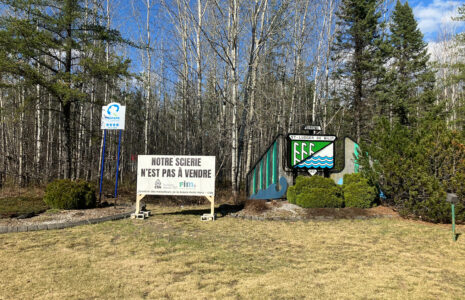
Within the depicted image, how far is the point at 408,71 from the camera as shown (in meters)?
24.5

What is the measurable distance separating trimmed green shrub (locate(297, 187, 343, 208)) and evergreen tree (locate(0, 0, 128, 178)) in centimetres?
801

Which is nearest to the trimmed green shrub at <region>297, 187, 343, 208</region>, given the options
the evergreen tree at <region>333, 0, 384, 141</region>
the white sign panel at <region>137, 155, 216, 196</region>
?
the white sign panel at <region>137, 155, 216, 196</region>

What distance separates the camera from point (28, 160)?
1548cm

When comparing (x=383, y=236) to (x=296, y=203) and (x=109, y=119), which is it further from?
(x=109, y=119)

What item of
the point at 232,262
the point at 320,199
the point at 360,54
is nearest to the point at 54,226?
the point at 232,262

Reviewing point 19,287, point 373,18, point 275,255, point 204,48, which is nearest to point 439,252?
point 275,255

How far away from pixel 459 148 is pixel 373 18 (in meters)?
17.1

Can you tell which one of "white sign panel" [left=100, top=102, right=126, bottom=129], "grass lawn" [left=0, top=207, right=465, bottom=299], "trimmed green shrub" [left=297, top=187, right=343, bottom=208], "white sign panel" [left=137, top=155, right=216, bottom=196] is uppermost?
"white sign panel" [left=100, top=102, right=126, bottom=129]

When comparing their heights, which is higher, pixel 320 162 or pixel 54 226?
pixel 320 162

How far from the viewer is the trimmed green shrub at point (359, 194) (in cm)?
902

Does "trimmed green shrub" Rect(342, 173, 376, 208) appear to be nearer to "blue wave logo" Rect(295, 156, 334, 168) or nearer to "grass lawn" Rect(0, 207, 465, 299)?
"blue wave logo" Rect(295, 156, 334, 168)

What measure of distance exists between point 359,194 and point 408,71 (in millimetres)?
20290

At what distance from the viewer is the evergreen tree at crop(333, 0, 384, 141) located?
2073 cm

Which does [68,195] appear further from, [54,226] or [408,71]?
[408,71]
